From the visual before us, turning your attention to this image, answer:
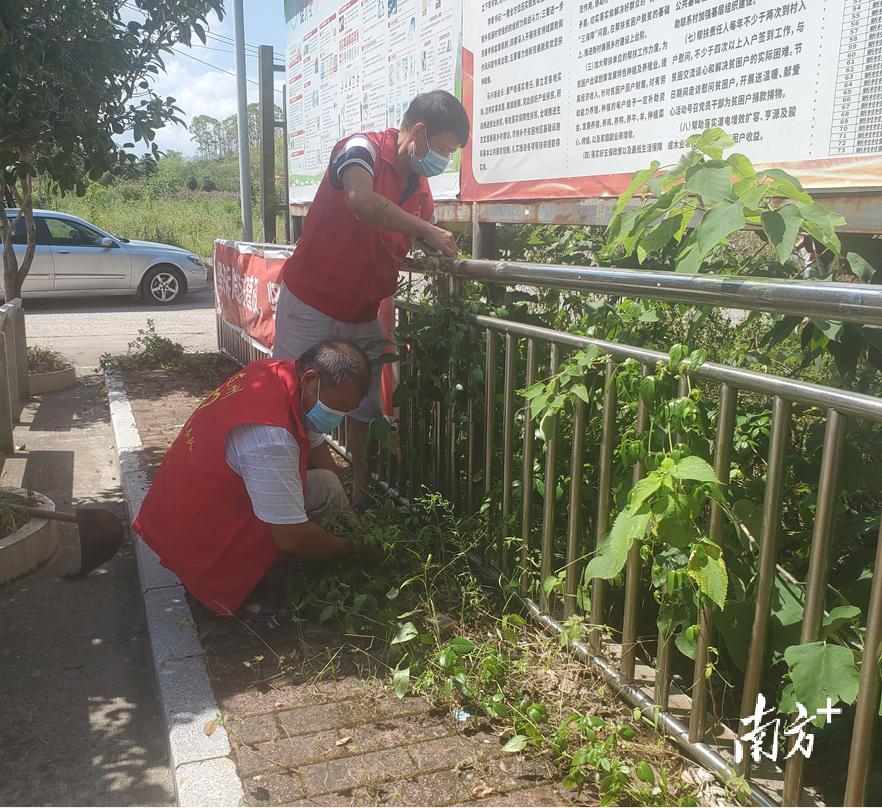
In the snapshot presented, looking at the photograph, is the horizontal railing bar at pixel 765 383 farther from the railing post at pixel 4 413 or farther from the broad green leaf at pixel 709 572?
the railing post at pixel 4 413

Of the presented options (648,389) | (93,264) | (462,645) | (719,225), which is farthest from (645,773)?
(93,264)

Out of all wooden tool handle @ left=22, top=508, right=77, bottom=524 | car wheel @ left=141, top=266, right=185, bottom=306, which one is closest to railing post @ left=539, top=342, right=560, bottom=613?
wooden tool handle @ left=22, top=508, right=77, bottom=524

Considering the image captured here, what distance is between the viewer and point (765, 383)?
197cm

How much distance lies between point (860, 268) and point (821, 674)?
1.11 m

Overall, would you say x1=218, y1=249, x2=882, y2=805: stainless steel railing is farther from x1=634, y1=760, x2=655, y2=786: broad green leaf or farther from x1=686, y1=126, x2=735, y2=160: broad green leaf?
x1=686, y1=126, x2=735, y2=160: broad green leaf

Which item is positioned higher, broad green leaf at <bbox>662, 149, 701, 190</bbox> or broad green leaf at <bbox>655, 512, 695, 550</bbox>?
broad green leaf at <bbox>662, 149, 701, 190</bbox>

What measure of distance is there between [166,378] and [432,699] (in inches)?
249

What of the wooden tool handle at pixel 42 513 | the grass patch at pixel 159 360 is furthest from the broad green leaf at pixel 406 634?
the grass patch at pixel 159 360

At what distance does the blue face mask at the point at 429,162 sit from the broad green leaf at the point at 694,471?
2092mm

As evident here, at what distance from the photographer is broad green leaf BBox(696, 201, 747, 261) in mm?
1920

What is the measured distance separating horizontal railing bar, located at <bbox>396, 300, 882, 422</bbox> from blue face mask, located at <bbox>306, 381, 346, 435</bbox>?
2.69 feet

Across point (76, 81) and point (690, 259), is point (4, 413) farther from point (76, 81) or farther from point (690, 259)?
point (690, 259)

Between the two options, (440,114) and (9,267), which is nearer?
(440,114)

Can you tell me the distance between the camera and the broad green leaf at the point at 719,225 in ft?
6.30
